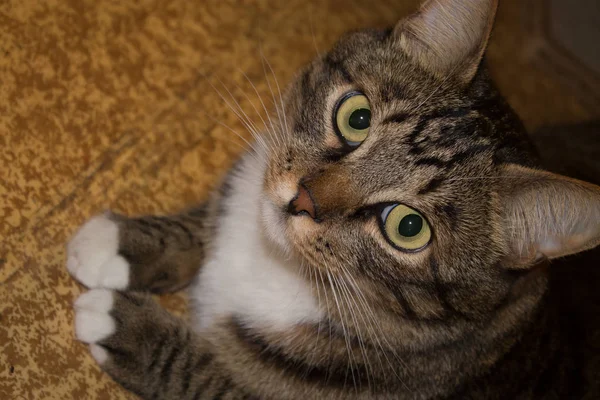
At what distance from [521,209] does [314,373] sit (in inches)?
27.2

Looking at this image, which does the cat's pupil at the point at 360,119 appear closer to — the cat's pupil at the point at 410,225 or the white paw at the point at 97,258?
the cat's pupil at the point at 410,225

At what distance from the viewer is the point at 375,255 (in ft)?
4.56

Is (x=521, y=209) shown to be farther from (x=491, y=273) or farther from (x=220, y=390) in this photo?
(x=220, y=390)

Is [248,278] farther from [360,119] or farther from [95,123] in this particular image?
[95,123]

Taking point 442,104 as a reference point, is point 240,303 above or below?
below

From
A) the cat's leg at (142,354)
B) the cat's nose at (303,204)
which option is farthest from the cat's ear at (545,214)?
the cat's leg at (142,354)

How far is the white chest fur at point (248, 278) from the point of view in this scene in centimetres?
160

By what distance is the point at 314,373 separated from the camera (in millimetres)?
1553

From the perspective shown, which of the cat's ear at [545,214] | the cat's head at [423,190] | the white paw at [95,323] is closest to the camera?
the cat's ear at [545,214]

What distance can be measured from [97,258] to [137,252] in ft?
0.37

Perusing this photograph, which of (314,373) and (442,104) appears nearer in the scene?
(442,104)

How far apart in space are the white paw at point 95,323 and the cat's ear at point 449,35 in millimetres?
1085

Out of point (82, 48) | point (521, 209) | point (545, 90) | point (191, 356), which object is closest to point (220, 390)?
point (191, 356)

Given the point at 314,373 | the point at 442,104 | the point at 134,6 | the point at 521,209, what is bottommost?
the point at 314,373
